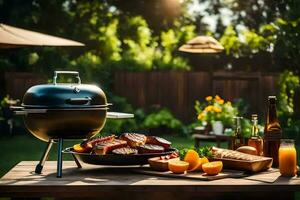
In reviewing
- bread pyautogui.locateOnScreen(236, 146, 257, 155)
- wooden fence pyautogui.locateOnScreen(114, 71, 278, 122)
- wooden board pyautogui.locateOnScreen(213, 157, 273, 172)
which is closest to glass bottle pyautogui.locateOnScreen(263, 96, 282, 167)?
bread pyautogui.locateOnScreen(236, 146, 257, 155)

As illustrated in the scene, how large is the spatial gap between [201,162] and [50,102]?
881mm

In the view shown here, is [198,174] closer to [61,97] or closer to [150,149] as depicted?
[150,149]

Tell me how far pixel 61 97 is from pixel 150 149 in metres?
0.59

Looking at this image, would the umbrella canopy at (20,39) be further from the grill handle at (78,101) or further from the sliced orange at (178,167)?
the sliced orange at (178,167)

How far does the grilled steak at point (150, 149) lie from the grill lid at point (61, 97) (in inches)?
14.1

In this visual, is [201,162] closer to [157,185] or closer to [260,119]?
[157,185]

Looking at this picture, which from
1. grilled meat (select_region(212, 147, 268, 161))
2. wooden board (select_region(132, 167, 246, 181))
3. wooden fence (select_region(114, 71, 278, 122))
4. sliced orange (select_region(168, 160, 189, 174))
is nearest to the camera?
wooden board (select_region(132, 167, 246, 181))

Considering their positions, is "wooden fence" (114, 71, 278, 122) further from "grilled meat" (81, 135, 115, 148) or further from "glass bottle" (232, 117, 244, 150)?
"grilled meat" (81, 135, 115, 148)

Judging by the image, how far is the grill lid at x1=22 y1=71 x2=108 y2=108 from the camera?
2994 mm

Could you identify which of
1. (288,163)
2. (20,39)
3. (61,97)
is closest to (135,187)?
(61,97)

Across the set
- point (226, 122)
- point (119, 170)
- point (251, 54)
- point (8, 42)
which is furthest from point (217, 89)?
point (119, 170)

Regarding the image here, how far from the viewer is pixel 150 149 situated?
3215 mm

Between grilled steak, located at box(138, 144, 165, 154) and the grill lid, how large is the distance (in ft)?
1.18

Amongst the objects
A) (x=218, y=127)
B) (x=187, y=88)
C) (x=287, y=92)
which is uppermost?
(x=187, y=88)
